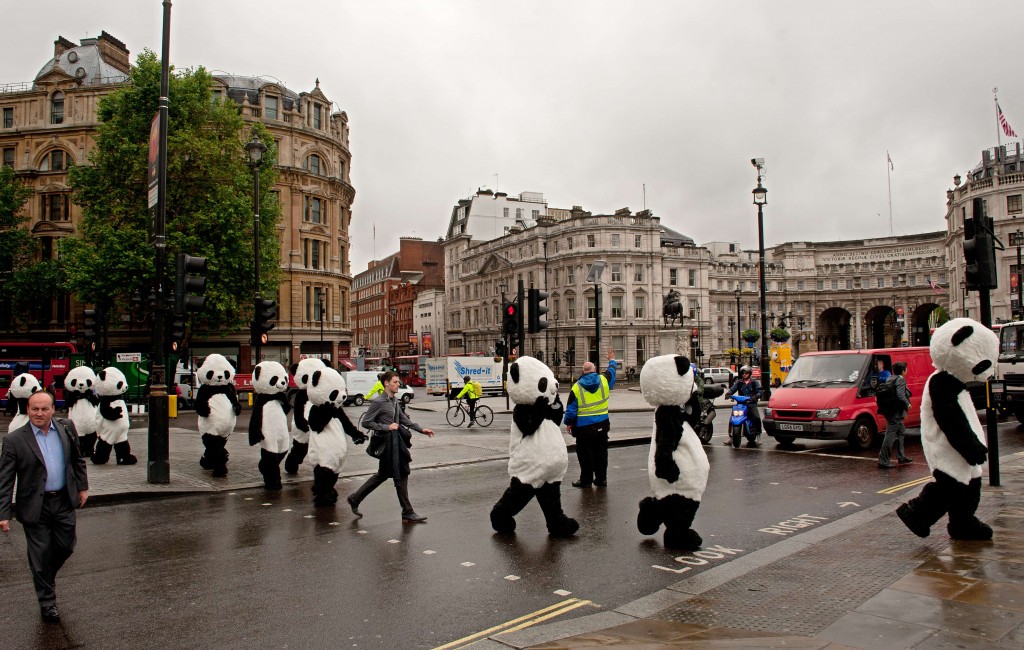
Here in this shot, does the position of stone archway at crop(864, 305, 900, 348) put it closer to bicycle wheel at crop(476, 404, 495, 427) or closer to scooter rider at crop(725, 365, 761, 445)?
bicycle wheel at crop(476, 404, 495, 427)

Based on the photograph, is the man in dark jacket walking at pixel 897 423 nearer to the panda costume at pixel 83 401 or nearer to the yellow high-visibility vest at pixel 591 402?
the yellow high-visibility vest at pixel 591 402

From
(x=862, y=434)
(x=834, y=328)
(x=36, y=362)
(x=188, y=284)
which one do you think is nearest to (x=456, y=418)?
(x=188, y=284)

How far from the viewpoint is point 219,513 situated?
917cm

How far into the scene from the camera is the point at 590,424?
35.1 feet

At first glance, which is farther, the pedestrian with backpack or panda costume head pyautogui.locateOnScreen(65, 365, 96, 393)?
panda costume head pyautogui.locateOnScreen(65, 365, 96, 393)

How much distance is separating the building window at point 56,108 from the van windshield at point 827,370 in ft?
170

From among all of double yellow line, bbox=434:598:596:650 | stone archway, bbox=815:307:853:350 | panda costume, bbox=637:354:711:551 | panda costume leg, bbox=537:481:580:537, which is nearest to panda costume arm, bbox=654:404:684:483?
panda costume, bbox=637:354:711:551

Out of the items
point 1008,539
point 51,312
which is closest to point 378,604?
point 1008,539

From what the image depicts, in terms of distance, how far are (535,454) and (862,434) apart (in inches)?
371

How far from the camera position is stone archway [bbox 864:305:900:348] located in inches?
3868

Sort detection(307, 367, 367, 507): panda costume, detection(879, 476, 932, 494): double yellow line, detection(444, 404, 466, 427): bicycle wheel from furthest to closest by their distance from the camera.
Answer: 1. detection(444, 404, 466, 427): bicycle wheel
2. detection(879, 476, 932, 494): double yellow line
3. detection(307, 367, 367, 507): panda costume

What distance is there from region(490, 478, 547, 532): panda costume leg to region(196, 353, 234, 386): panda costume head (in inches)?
276

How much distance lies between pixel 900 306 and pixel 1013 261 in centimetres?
4088

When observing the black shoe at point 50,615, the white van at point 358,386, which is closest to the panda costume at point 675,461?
the black shoe at point 50,615
